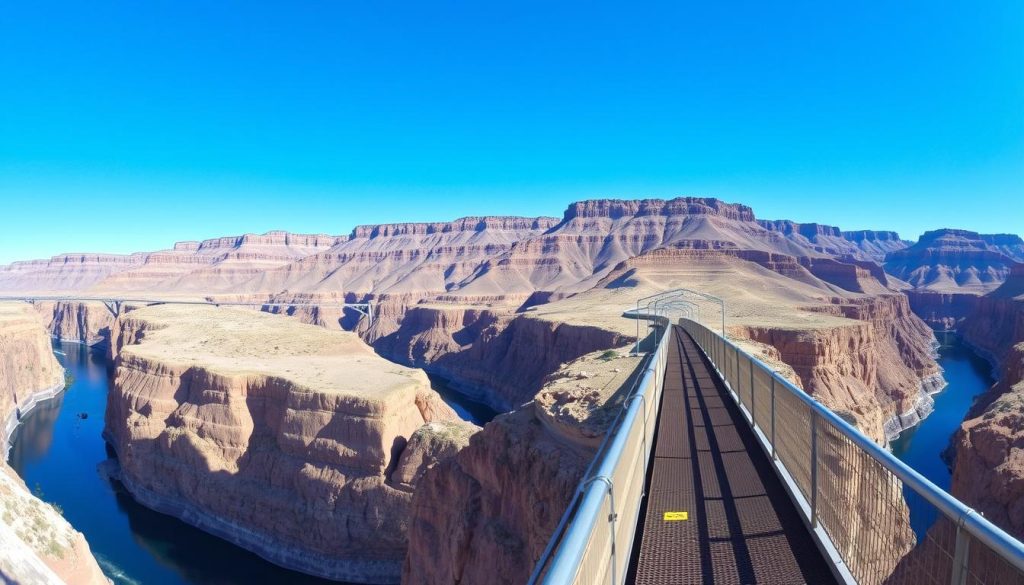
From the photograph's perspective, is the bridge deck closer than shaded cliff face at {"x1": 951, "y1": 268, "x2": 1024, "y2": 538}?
Yes

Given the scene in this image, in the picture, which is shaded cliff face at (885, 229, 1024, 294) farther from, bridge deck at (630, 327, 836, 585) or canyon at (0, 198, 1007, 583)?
bridge deck at (630, 327, 836, 585)

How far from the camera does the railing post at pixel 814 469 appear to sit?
5652 millimetres

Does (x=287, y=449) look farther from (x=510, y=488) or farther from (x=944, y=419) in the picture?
(x=944, y=419)

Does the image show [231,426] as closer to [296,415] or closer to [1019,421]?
[296,415]

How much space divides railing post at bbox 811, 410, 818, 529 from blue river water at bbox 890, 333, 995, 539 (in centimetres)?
1713

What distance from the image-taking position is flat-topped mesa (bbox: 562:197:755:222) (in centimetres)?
17438

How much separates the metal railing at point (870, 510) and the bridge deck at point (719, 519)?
0.23 m

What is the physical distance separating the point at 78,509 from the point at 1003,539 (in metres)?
45.8

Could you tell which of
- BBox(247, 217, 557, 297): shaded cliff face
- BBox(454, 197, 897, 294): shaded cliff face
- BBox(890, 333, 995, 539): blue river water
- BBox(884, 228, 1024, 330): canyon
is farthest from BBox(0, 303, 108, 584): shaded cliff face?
BBox(884, 228, 1024, 330): canyon

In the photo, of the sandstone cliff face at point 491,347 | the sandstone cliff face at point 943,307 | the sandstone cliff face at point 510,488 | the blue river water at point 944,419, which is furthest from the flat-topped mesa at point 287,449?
the sandstone cliff face at point 943,307

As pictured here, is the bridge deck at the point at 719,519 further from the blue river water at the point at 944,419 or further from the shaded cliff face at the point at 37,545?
the blue river water at the point at 944,419

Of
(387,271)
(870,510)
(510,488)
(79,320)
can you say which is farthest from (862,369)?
(79,320)

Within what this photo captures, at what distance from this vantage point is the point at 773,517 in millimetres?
6117

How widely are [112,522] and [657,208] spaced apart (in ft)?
547
